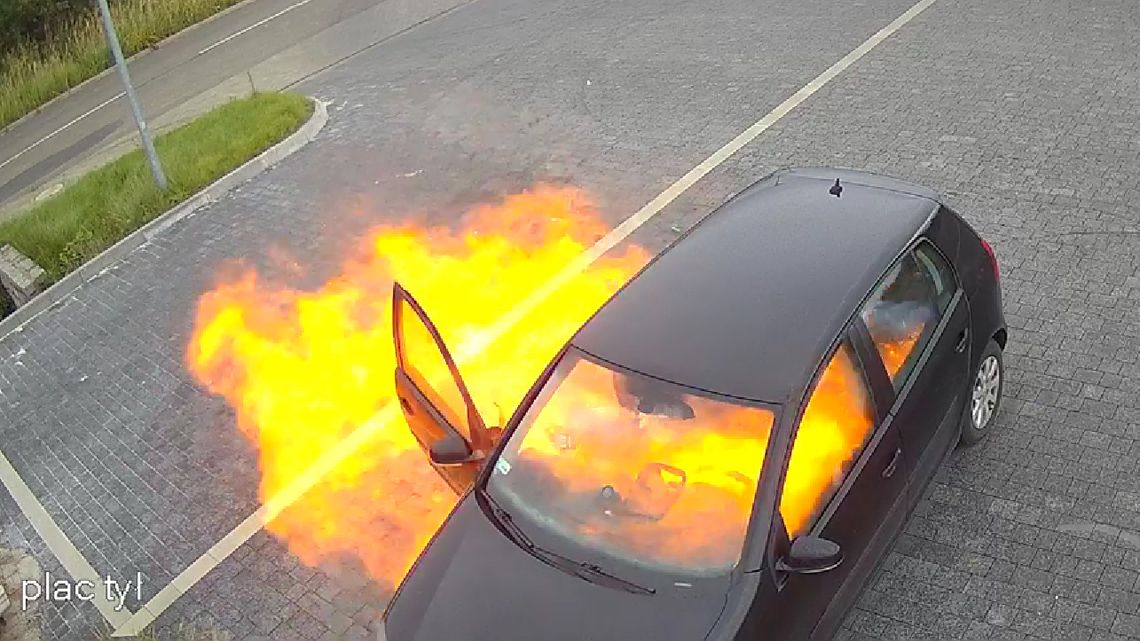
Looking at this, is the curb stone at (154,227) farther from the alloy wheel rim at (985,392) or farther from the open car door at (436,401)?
the alloy wheel rim at (985,392)

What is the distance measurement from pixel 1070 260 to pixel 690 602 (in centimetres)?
506

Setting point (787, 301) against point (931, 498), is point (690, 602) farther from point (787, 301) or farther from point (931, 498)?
point (931, 498)

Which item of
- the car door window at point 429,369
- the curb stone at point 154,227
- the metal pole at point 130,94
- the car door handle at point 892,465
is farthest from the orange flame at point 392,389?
the metal pole at point 130,94

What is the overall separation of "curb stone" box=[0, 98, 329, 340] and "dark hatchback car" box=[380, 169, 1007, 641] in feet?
21.2

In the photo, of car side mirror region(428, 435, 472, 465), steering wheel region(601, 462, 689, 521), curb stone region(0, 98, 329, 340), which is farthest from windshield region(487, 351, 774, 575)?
curb stone region(0, 98, 329, 340)

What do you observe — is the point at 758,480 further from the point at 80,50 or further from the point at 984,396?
the point at 80,50

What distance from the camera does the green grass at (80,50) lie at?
2272 centimetres

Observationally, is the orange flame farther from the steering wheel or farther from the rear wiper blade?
the rear wiper blade

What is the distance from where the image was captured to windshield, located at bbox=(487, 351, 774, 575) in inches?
162

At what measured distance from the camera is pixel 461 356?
7406 millimetres

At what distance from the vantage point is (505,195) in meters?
9.83

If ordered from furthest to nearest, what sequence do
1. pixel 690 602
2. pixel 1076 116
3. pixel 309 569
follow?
pixel 1076 116
pixel 309 569
pixel 690 602

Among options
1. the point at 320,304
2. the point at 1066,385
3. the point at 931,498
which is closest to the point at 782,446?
the point at 931,498

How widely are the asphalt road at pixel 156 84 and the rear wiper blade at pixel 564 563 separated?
51.9ft
